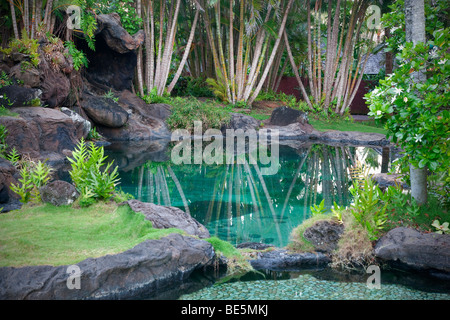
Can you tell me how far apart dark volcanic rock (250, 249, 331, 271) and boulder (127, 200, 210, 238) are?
1.04 metres

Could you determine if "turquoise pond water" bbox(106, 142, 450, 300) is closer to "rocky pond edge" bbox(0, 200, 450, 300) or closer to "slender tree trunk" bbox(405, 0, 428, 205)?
"rocky pond edge" bbox(0, 200, 450, 300)

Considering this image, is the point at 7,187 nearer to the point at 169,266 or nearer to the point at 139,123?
the point at 169,266

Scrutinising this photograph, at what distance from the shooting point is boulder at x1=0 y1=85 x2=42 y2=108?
12.5 meters

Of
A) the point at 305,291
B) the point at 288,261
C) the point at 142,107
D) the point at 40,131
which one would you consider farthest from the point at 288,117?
the point at 305,291

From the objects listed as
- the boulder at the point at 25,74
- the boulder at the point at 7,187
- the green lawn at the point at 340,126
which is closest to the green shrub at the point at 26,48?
the boulder at the point at 25,74

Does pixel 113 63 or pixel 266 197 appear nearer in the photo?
pixel 266 197

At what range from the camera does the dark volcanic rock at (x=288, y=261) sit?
544 cm

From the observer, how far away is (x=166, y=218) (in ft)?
20.0

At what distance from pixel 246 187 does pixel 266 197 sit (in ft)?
3.38

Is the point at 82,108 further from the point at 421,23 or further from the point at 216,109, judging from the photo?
the point at 421,23

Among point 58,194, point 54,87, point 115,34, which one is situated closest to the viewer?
point 58,194

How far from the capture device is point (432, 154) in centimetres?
499

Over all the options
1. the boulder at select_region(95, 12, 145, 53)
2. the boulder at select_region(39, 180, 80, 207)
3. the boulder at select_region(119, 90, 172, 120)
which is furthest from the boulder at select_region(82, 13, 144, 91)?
the boulder at select_region(39, 180, 80, 207)

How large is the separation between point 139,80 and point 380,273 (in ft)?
55.0
